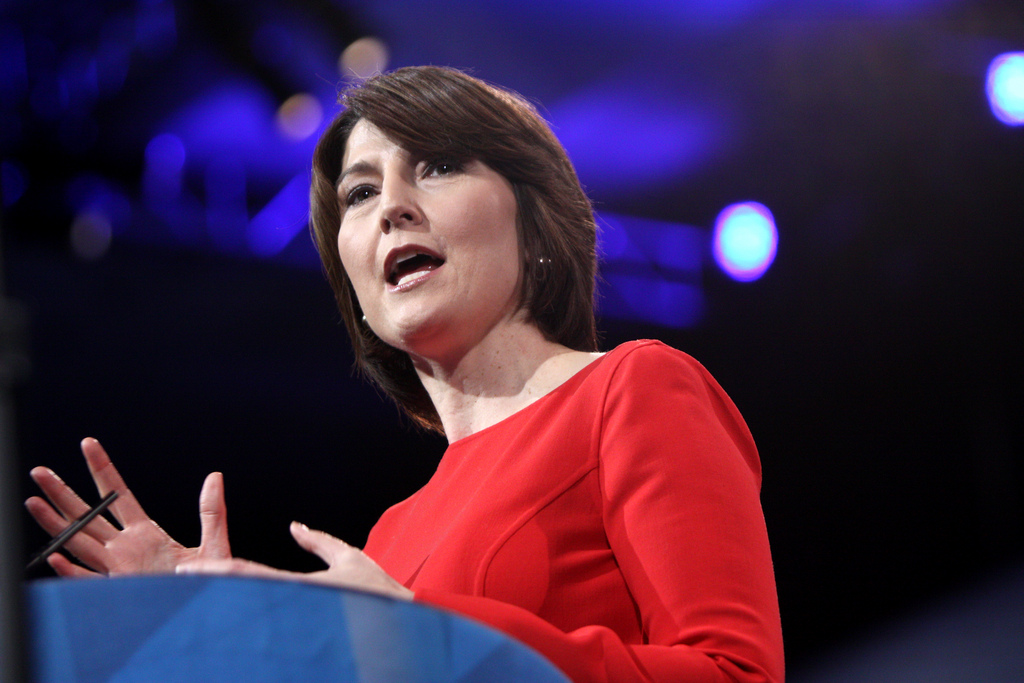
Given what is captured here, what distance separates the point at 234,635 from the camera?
52 centimetres

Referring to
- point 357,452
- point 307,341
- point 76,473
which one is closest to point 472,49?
point 307,341

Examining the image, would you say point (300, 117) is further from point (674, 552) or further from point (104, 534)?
point (674, 552)

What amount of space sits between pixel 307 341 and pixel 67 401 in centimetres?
96

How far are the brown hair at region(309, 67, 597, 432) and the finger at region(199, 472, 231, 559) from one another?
0.59 meters

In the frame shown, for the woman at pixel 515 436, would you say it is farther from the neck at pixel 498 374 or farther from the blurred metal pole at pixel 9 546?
the blurred metal pole at pixel 9 546

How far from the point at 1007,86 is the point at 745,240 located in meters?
1.09

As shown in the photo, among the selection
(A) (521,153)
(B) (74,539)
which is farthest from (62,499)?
(A) (521,153)

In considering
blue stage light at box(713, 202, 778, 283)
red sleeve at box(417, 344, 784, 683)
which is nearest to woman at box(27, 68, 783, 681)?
red sleeve at box(417, 344, 784, 683)

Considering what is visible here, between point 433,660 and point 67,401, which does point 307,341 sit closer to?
point 67,401

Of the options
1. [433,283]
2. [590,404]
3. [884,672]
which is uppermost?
[433,283]

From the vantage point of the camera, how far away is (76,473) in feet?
11.9

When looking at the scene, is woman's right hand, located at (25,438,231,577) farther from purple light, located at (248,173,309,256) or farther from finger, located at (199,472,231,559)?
purple light, located at (248,173,309,256)

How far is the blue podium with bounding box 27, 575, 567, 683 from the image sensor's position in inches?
20.6

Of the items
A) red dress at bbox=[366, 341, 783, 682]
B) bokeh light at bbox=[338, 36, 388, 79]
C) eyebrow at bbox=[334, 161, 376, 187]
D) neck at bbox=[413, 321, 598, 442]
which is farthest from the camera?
bokeh light at bbox=[338, 36, 388, 79]
